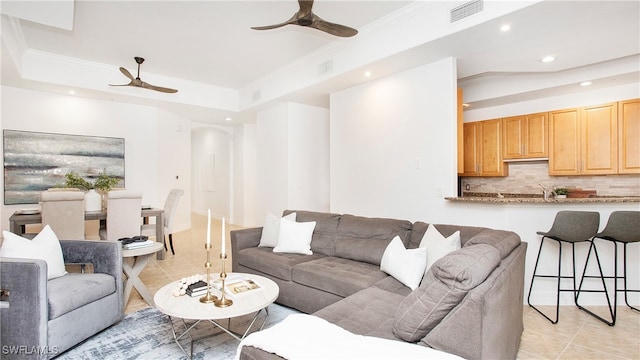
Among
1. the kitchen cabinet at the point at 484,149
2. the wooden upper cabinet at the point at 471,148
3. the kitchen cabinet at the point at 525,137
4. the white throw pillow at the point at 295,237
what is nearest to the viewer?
the white throw pillow at the point at 295,237

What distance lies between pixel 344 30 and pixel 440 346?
2.65 m

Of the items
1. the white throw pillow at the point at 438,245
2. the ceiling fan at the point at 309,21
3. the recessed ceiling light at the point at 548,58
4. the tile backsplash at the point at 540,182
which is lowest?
the white throw pillow at the point at 438,245

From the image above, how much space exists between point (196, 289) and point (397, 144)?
3010mm

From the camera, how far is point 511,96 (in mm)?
4910

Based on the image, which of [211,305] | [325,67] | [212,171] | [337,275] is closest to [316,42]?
[325,67]

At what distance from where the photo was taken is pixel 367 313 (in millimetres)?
1859

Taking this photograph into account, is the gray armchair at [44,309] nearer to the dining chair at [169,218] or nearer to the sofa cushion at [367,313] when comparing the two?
the sofa cushion at [367,313]

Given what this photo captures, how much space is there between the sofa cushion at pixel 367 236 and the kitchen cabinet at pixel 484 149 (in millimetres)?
3293

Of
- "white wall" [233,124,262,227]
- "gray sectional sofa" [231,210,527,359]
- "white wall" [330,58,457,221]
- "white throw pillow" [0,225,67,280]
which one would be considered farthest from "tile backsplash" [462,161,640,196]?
"white throw pillow" [0,225,67,280]

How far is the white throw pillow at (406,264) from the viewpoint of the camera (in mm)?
2309

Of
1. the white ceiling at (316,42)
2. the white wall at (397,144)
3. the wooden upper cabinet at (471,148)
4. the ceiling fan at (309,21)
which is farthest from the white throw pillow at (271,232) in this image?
the wooden upper cabinet at (471,148)

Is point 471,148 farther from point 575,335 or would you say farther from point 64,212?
point 64,212

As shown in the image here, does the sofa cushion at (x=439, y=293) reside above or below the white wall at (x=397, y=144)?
below

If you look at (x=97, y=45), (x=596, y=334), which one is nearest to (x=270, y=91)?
(x=97, y=45)
